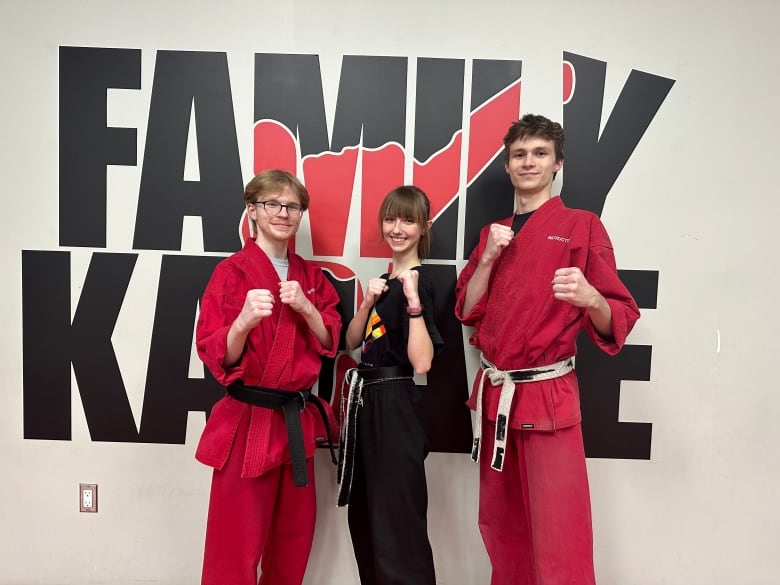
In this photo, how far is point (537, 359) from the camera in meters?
1.55

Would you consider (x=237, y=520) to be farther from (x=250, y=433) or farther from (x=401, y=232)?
(x=401, y=232)

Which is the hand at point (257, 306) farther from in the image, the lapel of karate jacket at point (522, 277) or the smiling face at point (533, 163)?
the smiling face at point (533, 163)

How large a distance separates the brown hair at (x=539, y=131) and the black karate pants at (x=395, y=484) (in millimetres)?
1022

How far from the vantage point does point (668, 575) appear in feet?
6.69

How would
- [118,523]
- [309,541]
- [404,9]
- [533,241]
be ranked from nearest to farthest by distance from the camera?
1. [533,241]
2. [309,541]
3. [404,9]
4. [118,523]

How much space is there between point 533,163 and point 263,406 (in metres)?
1.30

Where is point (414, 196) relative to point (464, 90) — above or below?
below

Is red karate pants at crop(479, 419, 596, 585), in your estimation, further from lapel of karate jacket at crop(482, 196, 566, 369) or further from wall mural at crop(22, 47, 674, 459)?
wall mural at crop(22, 47, 674, 459)

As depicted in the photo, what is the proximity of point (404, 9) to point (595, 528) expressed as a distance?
7.94 ft

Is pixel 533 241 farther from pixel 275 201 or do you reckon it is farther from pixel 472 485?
pixel 472 485

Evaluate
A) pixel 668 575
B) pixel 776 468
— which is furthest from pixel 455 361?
pixel 776 468

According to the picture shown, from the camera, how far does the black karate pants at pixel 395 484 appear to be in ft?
5.36

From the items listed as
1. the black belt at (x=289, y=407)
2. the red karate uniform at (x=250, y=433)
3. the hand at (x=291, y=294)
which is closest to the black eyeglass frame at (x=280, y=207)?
the red karate uniform at (x=250, y=433)

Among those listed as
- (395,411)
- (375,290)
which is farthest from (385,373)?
(375,290)
